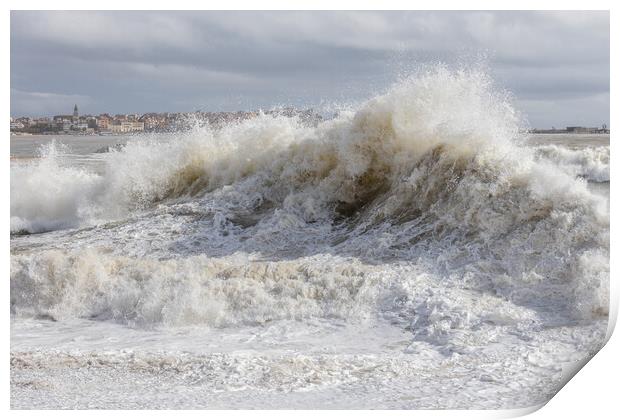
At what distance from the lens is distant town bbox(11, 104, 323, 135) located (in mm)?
7496

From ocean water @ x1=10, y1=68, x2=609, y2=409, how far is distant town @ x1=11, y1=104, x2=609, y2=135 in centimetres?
26

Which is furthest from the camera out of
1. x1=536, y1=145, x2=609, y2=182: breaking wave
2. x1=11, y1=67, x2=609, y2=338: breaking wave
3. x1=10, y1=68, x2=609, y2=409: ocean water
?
x1=536, y1=145, x2=609, y2=182: breaking wave

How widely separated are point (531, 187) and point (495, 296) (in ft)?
4.34

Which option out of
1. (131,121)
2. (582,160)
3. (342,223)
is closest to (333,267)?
(342,223)

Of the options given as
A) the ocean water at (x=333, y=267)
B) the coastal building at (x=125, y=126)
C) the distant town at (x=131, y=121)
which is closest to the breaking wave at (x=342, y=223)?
the ocean water at (x=333, y=267)

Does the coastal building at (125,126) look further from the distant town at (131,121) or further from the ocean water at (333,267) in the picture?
the ocean water at (333,267)

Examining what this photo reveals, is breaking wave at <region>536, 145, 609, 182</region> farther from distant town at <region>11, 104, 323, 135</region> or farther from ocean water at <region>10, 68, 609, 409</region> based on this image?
distant town at <region>11, 104, 323, 135</region>

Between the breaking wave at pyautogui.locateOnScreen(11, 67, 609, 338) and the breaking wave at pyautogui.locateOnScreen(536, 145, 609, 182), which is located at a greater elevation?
the breaking wave at pyautogui.locateOnScreen(536, 145, 609, 182)

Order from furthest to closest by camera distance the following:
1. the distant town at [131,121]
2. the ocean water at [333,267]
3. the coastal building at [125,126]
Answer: the coastal building at [125,126] → the distant town at [131,121] → the ocean water at [333,267]

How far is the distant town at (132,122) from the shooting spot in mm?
7491

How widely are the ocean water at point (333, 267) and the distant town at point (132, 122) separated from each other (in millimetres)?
263

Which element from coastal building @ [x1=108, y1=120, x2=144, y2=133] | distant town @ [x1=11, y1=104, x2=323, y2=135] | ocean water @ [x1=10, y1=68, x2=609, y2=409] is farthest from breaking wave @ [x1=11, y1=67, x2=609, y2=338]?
coastal building @ [x1=108, y1=120, x2=144, y2=133]
